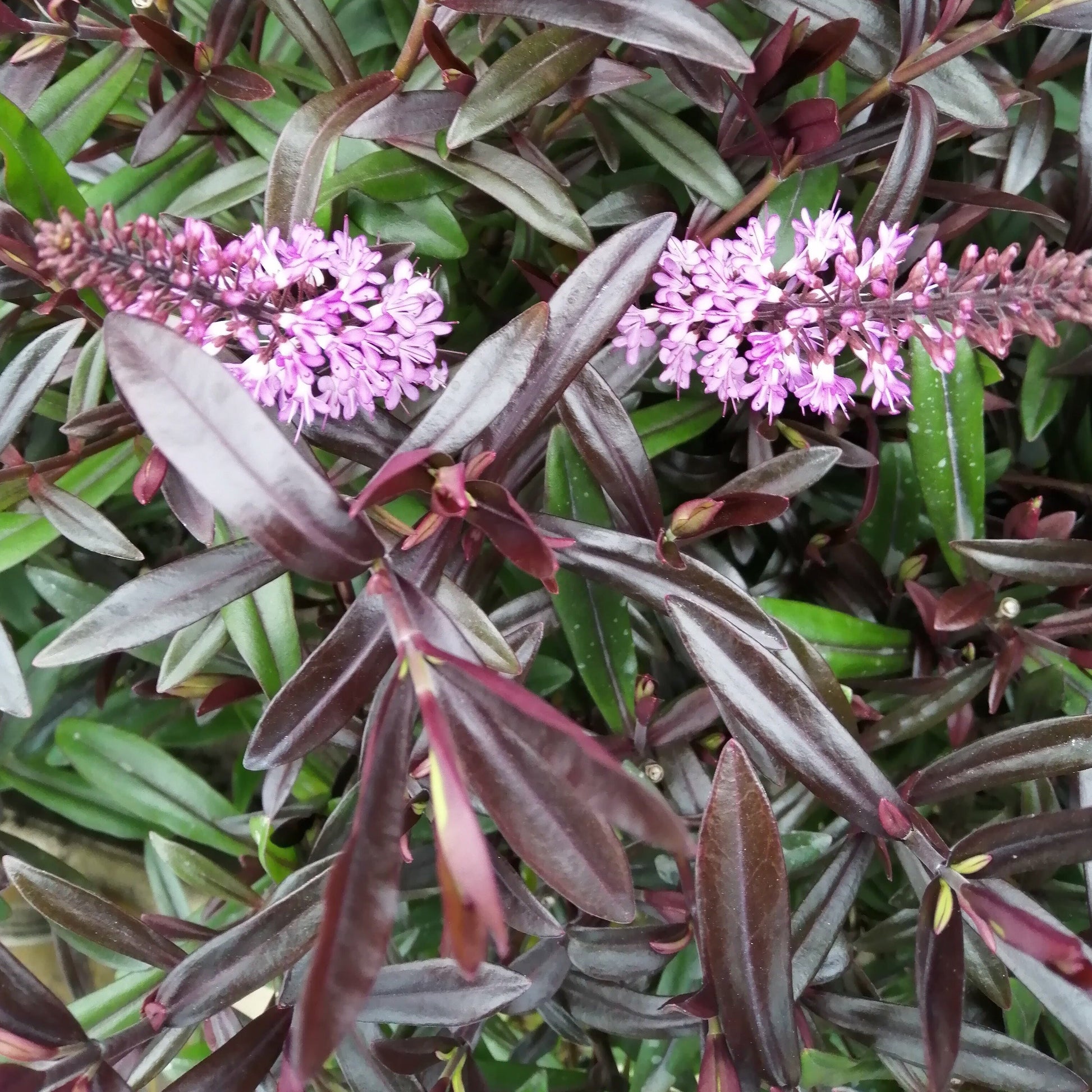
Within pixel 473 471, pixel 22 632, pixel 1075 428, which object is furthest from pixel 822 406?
pixel 22 632

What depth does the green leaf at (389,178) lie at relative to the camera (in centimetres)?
77

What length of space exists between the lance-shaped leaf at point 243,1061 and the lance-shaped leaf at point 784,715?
17.4 inches

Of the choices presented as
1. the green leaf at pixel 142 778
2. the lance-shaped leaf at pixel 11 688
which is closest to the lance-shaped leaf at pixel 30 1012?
the lance-shaped leaf at pixel 11 688

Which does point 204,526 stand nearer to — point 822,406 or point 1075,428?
point 822,406

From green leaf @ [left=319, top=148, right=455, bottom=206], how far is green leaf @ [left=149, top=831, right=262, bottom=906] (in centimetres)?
67

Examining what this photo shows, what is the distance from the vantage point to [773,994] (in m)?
0.62

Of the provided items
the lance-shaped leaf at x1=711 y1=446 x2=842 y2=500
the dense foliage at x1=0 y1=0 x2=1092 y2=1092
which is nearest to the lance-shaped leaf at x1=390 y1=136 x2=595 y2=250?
the dense foliage at x1=0 y1=0 x2=1092 y2=1092

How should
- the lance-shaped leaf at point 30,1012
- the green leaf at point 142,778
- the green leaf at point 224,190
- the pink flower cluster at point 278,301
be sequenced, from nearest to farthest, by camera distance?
the pink flower cluster at point 278,301, the lance-shaped leaf at point 30,1012, the green leaf at point 224,190, the green leaf at point 142,778

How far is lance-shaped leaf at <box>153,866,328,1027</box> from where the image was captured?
0.65m

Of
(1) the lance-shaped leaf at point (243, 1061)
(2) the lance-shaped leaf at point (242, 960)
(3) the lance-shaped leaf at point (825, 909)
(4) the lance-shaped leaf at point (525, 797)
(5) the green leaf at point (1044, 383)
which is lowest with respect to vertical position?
(3) the lance-shaped leaf at point (825, 909)

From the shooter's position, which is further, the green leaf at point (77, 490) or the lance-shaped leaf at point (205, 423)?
the green leaf at point (77, 490)

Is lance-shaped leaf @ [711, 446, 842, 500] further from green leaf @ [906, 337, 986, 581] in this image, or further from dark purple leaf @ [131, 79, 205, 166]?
dark purple leaf @ [131, 79, 205, 166]

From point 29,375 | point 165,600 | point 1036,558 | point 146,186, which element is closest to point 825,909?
point 1036,558

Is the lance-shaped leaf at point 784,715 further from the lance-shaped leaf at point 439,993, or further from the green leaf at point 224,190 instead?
the green leaf at point 224,190
